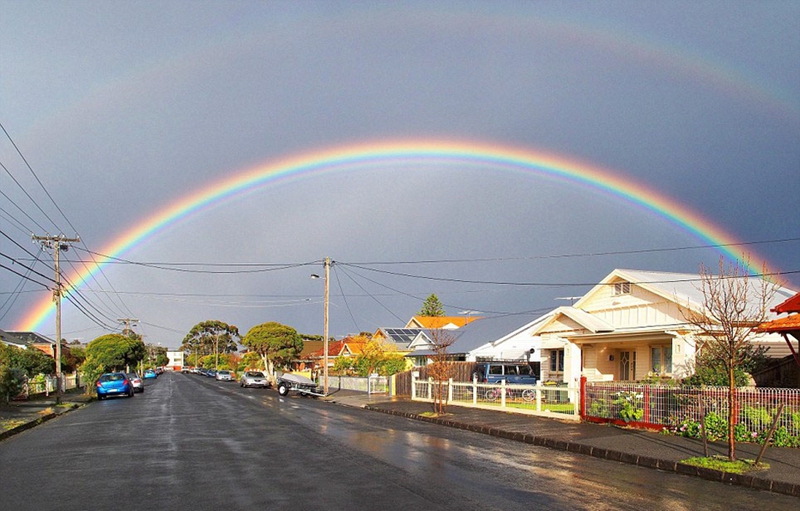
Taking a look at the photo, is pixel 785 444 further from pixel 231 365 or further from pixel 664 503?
pixel 231 365

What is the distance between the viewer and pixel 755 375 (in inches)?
907

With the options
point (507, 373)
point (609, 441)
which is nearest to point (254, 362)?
point (507, 373)

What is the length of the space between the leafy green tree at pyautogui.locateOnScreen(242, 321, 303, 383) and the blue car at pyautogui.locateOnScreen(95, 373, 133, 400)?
113 feet

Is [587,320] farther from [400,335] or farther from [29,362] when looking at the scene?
[400,335]

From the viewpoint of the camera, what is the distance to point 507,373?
36.9 metres

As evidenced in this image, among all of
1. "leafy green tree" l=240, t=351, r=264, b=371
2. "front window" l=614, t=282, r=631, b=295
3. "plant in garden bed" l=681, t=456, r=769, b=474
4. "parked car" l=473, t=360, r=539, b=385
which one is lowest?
"leafy green tree" l=240, t=351, r=264, b=371

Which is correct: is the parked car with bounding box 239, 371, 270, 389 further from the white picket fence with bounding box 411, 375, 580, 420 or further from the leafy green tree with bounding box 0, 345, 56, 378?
the white picket fence with bounding box 411, 375, 580, 420

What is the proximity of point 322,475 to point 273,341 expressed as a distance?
221ft

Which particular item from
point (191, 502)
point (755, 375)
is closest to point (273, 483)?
point (191, 502)

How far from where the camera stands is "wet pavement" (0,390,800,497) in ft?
40.2

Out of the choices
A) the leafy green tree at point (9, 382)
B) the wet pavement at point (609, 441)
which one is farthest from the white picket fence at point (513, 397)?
the leafy green tree at point (9, 382)

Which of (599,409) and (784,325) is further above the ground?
(784,325)

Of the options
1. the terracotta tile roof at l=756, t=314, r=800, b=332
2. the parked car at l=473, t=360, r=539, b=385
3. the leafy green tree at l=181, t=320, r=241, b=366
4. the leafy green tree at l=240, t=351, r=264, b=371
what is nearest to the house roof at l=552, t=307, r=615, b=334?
the parked car at l=473, t=360, r=539, b=385

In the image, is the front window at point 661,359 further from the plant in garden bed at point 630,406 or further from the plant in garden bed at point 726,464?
the plant in garden bed at point 726,464
